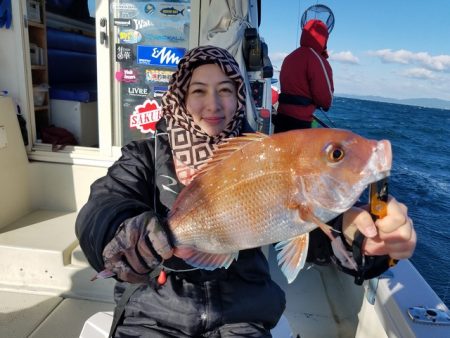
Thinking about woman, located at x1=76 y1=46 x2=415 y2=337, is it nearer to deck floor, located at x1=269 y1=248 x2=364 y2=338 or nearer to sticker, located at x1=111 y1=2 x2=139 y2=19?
deck floor, located at x1=269 y1=248 x2=364 y2=338

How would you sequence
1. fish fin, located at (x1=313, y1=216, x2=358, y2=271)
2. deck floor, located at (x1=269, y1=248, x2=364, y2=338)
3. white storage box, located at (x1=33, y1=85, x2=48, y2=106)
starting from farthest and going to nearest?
1. white storage box, located at (x1=33, y1=85, x2=48, y2=106)
2. deck floor, located at (x1=269, y1=248, x2=364, y2=338)
3. fish fin, located at (x1=313, y1=216, x2=358, y2=271)

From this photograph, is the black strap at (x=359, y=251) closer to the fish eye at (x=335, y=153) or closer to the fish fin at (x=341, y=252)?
the fish fin at (x=341, y=252)

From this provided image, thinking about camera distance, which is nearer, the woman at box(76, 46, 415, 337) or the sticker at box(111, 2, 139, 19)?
the woman at box(76, 46, 415, 337)

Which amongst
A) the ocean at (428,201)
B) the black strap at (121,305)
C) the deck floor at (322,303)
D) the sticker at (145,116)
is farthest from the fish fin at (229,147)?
the ocean at (428,201)

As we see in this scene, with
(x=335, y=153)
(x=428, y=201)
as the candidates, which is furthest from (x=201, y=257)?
(x=428, y=201)

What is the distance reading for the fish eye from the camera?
1.11m

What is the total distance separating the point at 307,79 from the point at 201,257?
3578 millimetres

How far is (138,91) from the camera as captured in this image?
11.7 ft

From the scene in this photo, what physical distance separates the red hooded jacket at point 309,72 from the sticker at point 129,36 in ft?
6.25

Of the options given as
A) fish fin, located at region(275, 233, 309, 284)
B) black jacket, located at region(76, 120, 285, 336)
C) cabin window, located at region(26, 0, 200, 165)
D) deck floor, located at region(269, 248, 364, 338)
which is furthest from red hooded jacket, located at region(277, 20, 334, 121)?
fish fin, located at region(275, 233, 309, 284)

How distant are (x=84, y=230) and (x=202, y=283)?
0.57m

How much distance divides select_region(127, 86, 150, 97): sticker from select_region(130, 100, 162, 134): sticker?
3.3 inches

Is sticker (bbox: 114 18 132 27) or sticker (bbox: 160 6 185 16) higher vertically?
sticker (bbox: 160 6 185 16)

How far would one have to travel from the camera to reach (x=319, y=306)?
3098 millimetres
